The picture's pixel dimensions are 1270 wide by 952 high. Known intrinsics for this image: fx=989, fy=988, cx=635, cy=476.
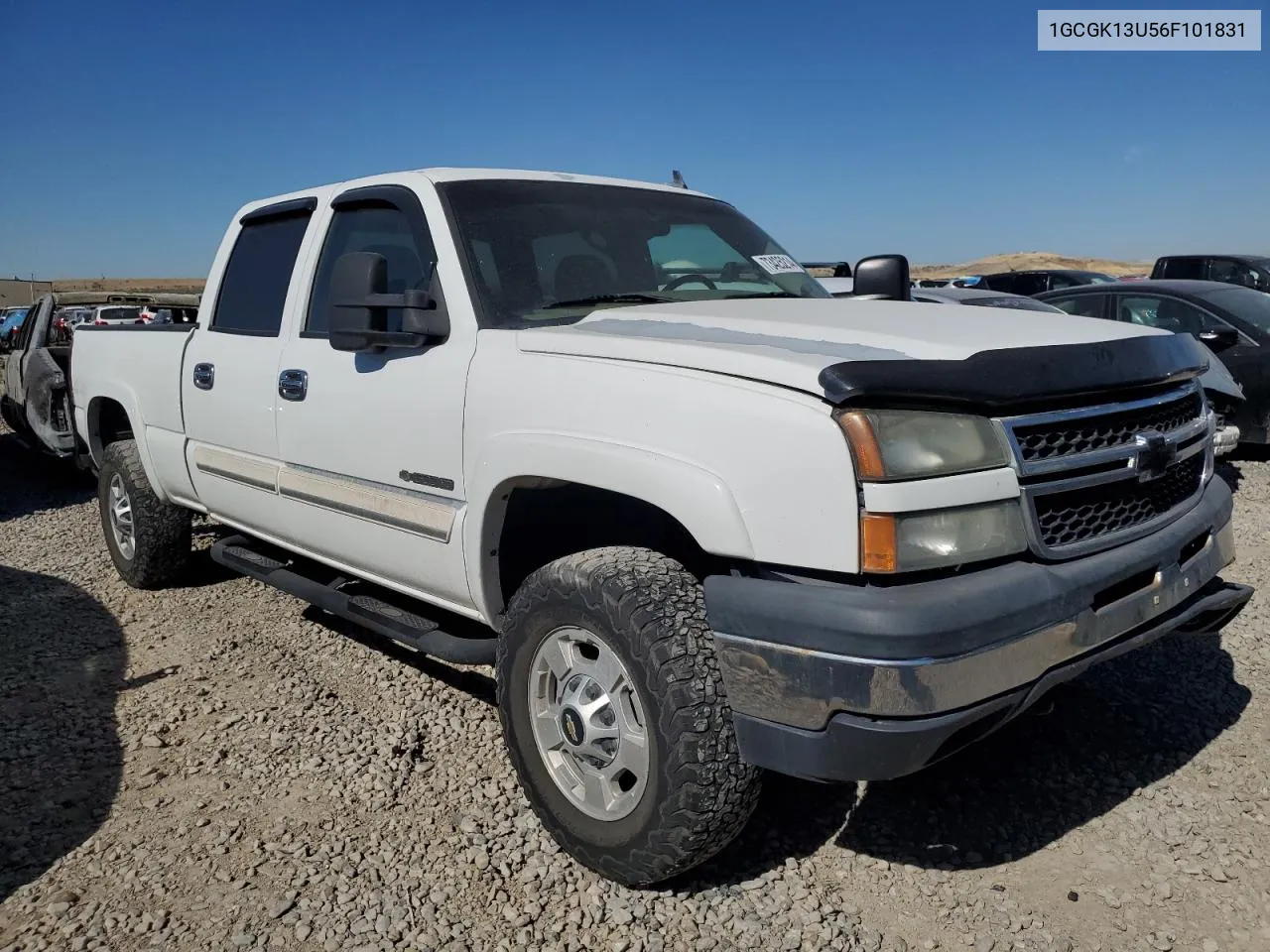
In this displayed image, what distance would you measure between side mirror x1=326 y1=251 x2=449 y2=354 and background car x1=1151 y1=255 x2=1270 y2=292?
624 inches

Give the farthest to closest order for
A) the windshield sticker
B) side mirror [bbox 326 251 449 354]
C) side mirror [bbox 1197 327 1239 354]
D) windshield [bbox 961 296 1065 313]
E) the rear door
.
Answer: windshield [bbox 961 296 1065 313] → side mirror [bbox 1197 327 1239 354] → the rear door → the windshield sticker → side mirror [bbox 326 251 449 354]

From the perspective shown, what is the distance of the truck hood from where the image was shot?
238 cm

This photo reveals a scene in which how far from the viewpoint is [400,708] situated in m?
3.92

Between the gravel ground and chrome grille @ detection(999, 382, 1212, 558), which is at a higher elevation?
chrome grille @ detection(999, 382, 1212, 558)

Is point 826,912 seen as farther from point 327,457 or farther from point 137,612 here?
point 137,612

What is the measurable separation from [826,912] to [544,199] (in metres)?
2.55

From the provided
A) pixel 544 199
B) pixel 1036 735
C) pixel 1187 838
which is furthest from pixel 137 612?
pixel 1187 838

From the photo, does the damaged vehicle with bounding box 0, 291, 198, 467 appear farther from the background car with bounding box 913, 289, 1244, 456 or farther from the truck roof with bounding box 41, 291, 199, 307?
the background car with bounding box 913, 289, 1244, 456

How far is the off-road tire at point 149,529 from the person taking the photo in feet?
17.3

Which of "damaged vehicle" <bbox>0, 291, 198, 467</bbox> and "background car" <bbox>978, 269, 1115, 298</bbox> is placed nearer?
"damaged vehicle" <bbox>0, 291, 198, 467</bbox>

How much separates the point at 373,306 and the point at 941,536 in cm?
195

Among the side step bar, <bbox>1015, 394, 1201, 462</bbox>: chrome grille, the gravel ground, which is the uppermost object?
<bbox>1015, 394, 1201, 462</bbox>: chrome grille

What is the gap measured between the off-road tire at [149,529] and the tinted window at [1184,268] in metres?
17.5

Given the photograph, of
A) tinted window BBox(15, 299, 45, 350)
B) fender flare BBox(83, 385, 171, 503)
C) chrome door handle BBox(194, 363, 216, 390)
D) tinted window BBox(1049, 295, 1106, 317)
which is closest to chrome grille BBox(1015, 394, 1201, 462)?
chrome door handle BBox(194, 363, 216, 390)
